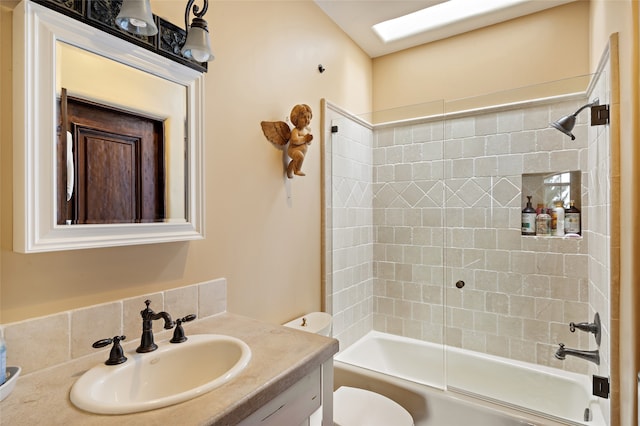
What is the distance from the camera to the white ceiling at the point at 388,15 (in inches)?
84.3

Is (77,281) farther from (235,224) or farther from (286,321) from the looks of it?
(286,321)

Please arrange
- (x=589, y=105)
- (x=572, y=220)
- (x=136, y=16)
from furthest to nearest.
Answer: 1. (x=572, y=220)
2. (x=589, y=105)
3. (x=136, y=16)

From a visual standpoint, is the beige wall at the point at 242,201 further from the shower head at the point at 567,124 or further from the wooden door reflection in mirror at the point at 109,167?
the shower head at the point at 567,124

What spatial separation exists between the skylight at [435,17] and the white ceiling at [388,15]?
0.13 ft

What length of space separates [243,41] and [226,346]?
54.3 inches

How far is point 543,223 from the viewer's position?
215cm

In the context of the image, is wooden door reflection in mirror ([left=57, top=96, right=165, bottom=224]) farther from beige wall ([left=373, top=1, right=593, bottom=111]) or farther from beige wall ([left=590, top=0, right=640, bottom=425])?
beige wall ([left=373, top=1, right=593, bottom=111])

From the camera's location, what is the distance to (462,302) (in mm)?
2393

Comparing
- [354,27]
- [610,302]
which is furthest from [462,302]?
[354,27]

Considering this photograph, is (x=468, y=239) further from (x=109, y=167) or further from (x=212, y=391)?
(x=109, y=167)

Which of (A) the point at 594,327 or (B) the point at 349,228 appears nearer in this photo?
(A) the point at 594,327

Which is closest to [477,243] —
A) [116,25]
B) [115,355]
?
[115,355]

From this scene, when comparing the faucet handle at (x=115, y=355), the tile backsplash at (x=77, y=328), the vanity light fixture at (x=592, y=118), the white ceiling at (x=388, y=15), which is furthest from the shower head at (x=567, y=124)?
the faucet handle at (x=115, y=355)

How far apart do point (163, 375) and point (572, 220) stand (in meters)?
2.38
